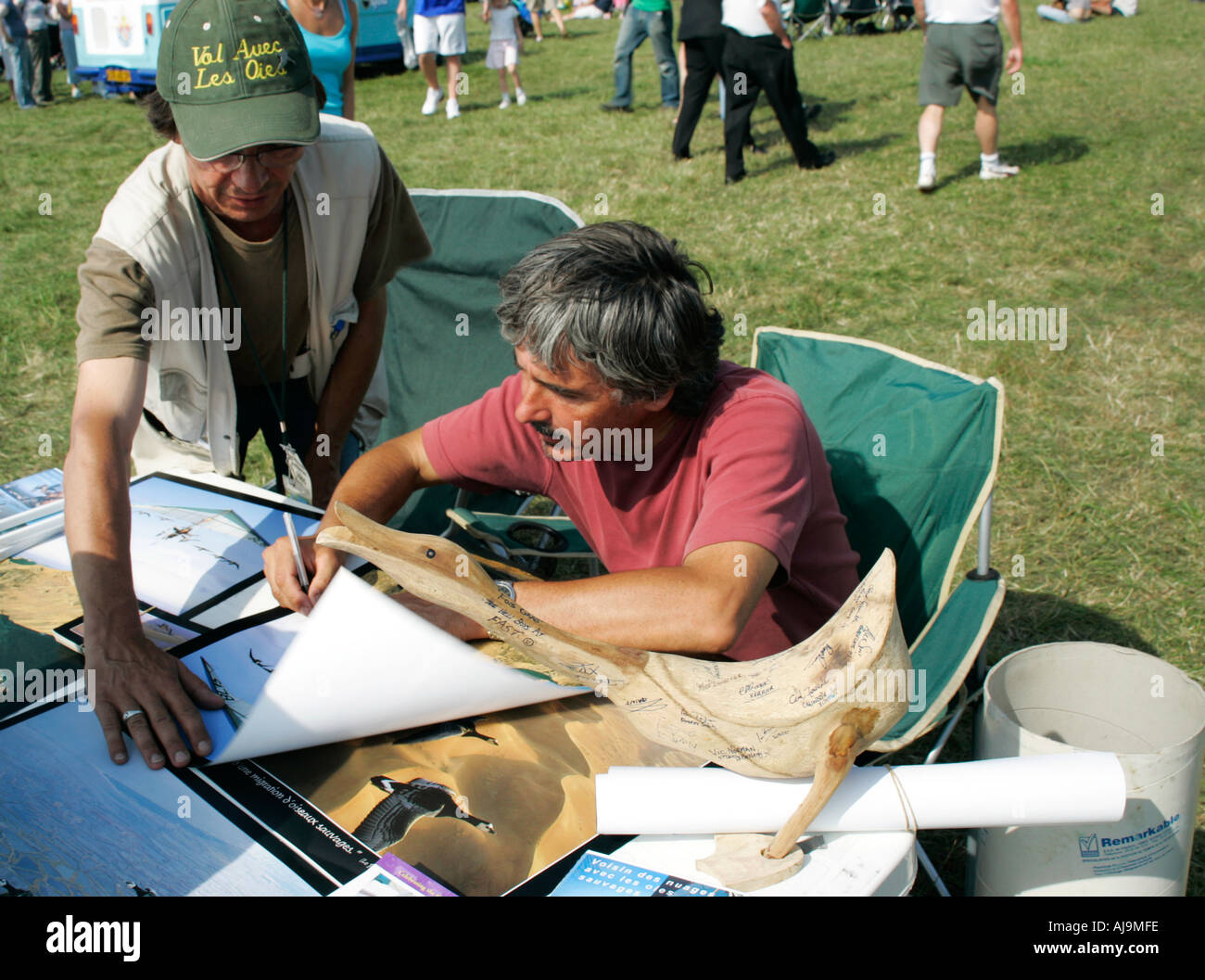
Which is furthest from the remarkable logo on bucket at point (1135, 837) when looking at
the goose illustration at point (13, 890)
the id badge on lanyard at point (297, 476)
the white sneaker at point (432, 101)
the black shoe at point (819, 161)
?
the white sneaker at point (432, 101)

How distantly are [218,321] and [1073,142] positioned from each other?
7.33 m

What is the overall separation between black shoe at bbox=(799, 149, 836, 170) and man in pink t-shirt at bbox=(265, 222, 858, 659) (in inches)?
233

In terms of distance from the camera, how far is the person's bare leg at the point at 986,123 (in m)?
6.42

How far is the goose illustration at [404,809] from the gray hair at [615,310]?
2.38 feet

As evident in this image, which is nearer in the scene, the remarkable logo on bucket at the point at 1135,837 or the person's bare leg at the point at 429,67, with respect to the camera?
the remarkable logo on bucket at the point at 1135,837

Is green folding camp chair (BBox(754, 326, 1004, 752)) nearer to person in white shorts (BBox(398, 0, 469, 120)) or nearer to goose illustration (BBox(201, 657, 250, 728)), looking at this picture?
goose illustration (BBox(201, 657, 250, 728))

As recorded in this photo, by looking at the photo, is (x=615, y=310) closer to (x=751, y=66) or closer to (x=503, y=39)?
(x=751, y=66)

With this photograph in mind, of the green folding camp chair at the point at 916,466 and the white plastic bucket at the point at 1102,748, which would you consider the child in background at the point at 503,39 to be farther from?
the white plastic bucket at the point at 1102,748

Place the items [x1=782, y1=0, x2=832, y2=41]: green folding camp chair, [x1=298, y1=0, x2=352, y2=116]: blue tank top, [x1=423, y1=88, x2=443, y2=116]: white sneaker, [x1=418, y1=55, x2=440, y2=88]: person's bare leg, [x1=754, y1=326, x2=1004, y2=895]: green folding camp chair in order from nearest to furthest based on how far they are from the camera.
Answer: [x1=754, y1=326, x2=1004, y2=895]: green folding camp chair, [x1=298, y1=0, x2=352, y2=116]: blue tank top, [x1=418, y1=55, x2=440, y2=88]: person's bare leg, [x1=423, y1=88, x2=443, y2=116]: white sneaker, [x1=782, y1=0, x2=832, y2=41]: green folding camp chair

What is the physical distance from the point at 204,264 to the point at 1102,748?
6.94 ft

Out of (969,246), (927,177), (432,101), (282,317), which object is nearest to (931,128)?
(927,177)

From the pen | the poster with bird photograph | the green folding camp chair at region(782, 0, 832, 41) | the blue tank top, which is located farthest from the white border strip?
Answer: the green folding camp chair at region(782, 0, 832, 41)

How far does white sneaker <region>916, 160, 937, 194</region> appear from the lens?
650 centimetres
